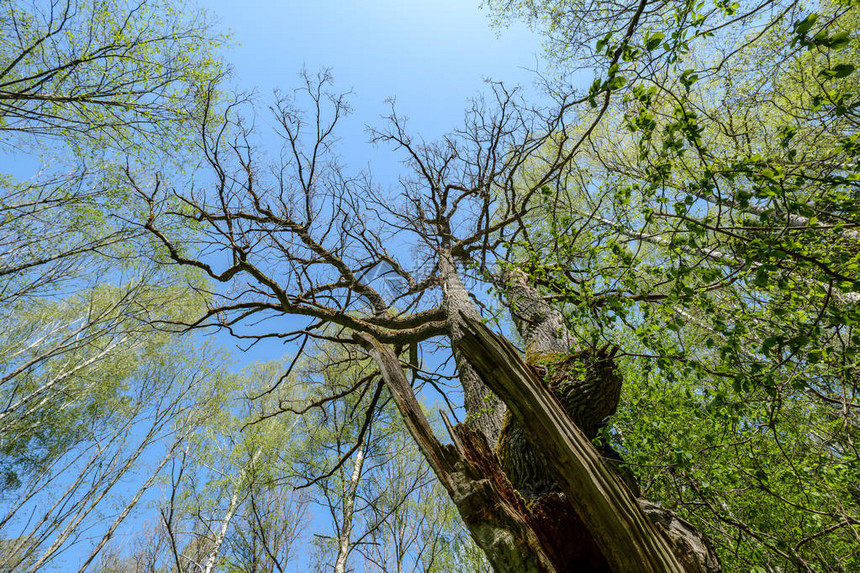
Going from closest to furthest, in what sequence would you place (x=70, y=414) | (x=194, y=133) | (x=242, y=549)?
(x=194, y=133)
(x=242, y=549)
(x=70, y=414)

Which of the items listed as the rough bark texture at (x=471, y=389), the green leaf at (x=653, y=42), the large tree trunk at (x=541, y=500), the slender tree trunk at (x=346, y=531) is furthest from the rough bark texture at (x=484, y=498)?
the slender tree trunk at (x=346, y=531)

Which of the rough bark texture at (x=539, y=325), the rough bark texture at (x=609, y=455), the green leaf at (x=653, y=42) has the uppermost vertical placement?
the rough bark texture at (x=539, y=325)

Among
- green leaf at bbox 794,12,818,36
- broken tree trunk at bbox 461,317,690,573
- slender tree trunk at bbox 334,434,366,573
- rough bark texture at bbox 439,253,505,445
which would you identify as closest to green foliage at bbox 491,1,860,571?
green leaf at bbox 794,12,818,36

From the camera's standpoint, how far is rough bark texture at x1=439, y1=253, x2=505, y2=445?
3.12 meters

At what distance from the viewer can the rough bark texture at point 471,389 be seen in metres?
3.12

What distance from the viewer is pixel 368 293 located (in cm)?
523

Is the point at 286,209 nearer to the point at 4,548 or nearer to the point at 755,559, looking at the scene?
the point at 755,559

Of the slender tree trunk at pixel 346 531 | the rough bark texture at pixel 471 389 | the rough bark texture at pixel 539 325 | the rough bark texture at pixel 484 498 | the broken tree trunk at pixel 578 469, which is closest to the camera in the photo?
the broken tree trunk at pixel 578 469

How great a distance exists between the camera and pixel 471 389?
140 inches

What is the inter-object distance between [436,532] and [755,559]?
810cm

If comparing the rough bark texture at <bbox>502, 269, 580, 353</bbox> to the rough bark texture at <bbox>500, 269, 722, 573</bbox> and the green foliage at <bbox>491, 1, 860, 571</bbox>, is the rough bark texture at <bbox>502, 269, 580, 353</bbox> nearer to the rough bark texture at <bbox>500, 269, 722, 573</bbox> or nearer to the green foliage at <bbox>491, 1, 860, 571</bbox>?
the rough bark texture at <bbox>500, 269, 722, 573</bbox>

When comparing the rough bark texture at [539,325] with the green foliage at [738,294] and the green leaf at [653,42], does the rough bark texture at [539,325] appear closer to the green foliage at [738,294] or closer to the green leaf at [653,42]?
the green foliage at [738,294]

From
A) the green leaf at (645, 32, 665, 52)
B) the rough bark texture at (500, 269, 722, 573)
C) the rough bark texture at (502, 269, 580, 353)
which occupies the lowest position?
the rough bark texture at (500, 269, 722, 573)

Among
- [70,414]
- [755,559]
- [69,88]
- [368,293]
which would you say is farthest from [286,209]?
[70,414]
